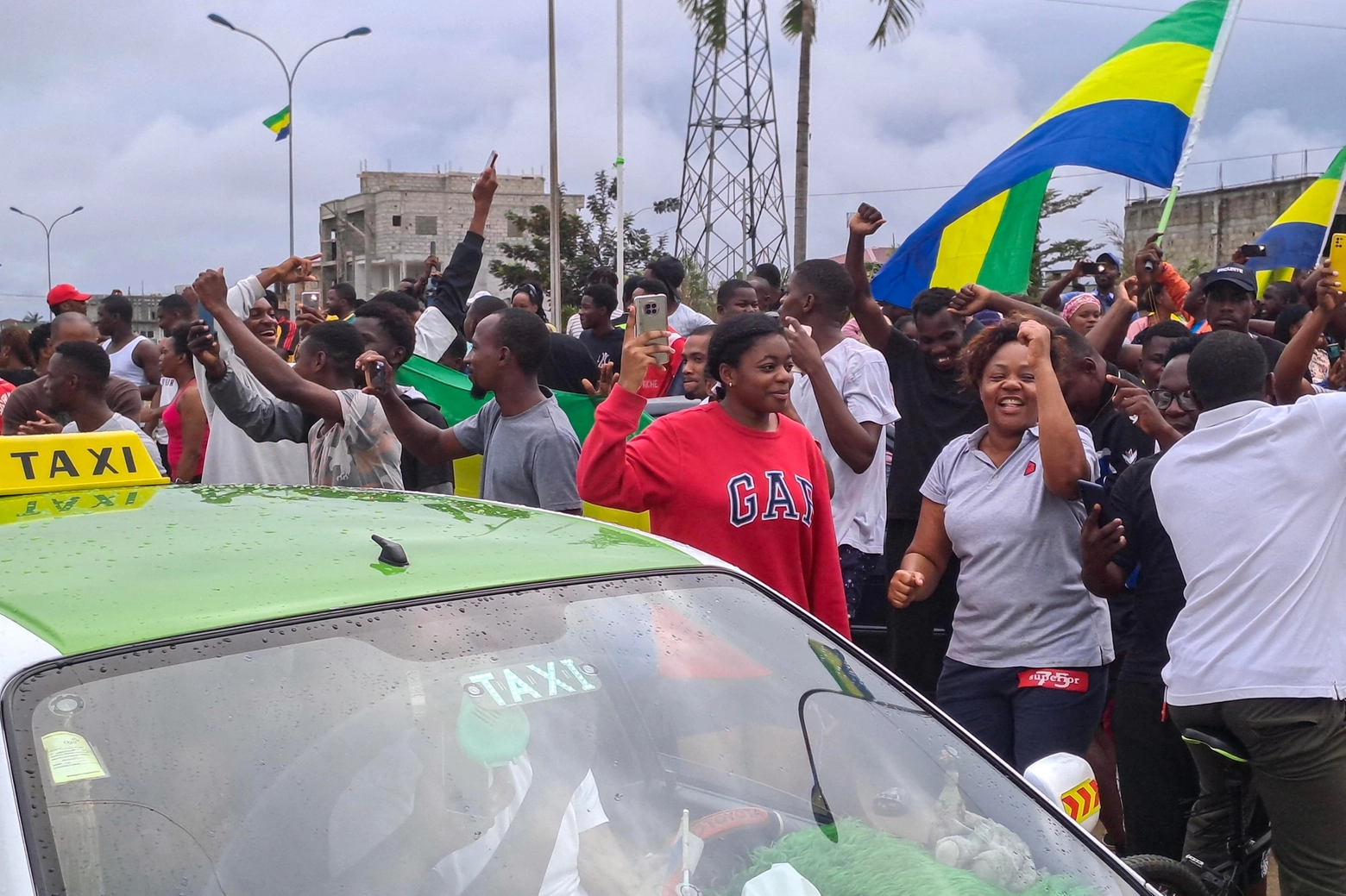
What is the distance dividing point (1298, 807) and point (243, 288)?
4686 millimetres

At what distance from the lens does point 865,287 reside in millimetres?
5688

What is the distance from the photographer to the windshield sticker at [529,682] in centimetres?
210

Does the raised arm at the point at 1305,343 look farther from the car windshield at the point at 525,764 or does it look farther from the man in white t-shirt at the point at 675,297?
the man in white t-shirt at the point at 675,297

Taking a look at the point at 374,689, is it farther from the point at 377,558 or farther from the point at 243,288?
the point at 243,288

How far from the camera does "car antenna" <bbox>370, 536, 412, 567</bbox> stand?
222 cm

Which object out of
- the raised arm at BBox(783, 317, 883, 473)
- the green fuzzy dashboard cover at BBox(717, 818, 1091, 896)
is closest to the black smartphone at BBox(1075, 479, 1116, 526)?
the raised arm at BBox(783, 317, 883, 473)

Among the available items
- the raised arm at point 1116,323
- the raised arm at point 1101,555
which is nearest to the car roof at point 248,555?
the raised arm at point 1101,555

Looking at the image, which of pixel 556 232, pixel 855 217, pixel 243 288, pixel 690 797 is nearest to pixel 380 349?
pixel 243 288

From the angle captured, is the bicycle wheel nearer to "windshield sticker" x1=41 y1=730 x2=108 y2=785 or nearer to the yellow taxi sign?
"windshield sticker" x1=41 y1=730 x2=108 y2=785

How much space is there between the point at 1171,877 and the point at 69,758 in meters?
2.74

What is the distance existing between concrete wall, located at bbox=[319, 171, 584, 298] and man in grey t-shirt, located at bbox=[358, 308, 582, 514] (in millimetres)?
58073

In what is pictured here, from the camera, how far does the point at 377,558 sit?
2.24 meters

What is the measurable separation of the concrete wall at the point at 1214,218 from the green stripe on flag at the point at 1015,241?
2613cm

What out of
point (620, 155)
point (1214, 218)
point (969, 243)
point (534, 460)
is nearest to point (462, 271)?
point (534, 460)
